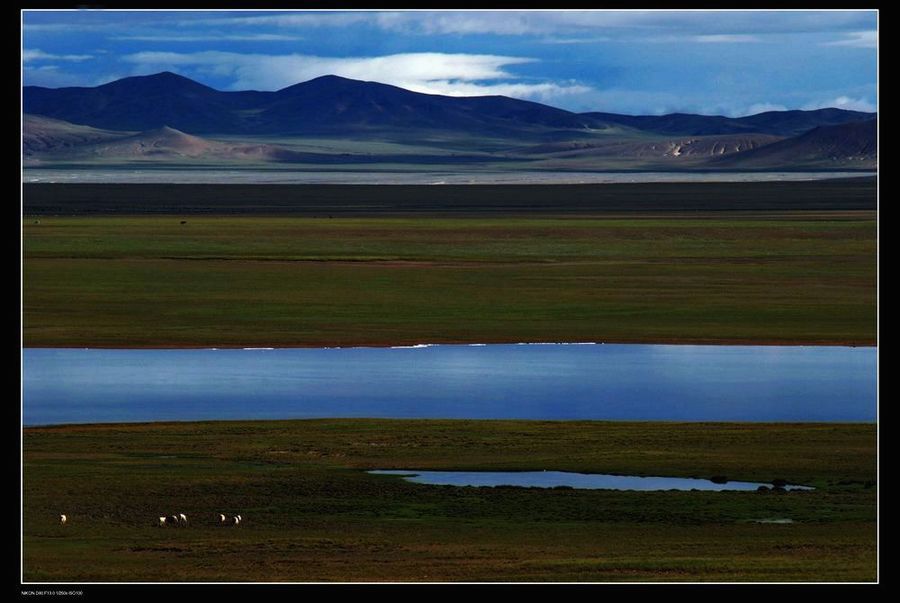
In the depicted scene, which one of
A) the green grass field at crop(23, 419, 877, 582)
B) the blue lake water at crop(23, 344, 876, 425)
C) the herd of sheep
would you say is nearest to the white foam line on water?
the blue lake water at crop(23, 344, 876, 425)

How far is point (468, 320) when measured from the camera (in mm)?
38438

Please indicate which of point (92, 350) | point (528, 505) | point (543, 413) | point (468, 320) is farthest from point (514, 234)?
point (528, 505)

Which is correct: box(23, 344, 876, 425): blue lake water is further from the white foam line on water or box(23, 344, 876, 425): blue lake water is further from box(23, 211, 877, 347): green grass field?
box(23, 211, 877, 347): green grass field

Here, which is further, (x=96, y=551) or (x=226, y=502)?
(x=226, y=502)

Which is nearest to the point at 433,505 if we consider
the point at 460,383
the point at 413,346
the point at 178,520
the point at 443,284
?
the point at 178,520

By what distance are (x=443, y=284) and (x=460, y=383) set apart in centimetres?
1799

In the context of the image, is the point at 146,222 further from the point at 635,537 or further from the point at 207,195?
the point at 635,537

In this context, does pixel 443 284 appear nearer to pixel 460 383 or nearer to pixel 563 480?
pixel 460 383

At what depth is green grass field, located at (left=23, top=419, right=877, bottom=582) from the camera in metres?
15.2

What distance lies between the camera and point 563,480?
1991cm

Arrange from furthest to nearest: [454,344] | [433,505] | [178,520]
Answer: [454,344], [433,505], [178,520]

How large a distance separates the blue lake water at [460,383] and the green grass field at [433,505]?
4.85ft

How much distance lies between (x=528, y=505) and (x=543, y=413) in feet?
22.6

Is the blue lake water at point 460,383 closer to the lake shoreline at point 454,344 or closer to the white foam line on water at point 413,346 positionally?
the white foam line on water at point 413,346
